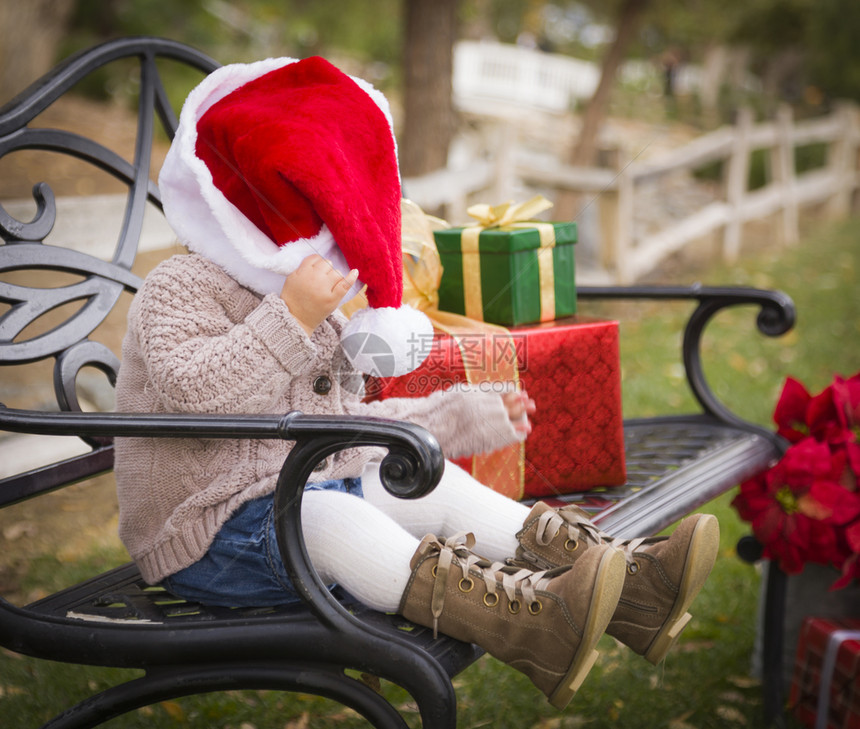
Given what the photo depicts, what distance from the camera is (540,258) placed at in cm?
171

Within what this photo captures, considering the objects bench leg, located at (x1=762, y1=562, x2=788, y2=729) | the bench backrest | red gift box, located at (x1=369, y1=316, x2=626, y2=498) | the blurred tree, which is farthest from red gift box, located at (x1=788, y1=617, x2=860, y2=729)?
the blurred tree

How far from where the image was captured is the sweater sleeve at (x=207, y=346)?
1173 mm

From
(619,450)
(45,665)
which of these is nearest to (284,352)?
(619,450)

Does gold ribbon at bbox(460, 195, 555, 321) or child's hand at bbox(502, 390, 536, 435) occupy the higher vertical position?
gold ribbon at bbox(460, 195, 555, 321)

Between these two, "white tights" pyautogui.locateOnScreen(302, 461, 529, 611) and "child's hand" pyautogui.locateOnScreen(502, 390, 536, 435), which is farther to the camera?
"child's hand" pyautogui.locateOnScreen(502, 390, 536, 435)

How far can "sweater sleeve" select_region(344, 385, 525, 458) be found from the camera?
4.44 ft

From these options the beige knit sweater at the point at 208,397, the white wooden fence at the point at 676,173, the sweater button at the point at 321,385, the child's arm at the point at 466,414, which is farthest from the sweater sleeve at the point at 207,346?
the white wooden fence at the point at 676,173

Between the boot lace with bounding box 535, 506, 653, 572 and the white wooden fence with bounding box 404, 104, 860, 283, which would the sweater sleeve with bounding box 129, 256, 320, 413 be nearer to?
the boot lace with bounding box 535, 506, 653, 572

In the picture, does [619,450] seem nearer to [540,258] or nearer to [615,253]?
[540,258]

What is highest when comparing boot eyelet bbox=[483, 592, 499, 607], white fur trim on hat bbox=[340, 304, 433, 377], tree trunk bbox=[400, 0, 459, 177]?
tree trunk bbox=[400, 0, 459, 177]

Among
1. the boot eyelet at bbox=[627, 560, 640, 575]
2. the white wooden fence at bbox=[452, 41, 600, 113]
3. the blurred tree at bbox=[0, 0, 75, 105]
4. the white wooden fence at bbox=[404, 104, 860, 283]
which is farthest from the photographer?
the white wooden fence at bbox=[452, 41, 600, 113]

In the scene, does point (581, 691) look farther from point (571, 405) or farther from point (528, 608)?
point (528, 608)

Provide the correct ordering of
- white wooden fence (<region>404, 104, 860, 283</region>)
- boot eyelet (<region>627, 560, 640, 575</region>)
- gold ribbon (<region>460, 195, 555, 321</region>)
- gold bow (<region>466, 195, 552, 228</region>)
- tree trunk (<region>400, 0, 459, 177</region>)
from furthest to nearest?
white wooden fence (<region>404, 104, 860, 283</region>), tree trunk (<region>400, 0, 459, 177</region>), gold bow (<region>466, 195, 552, 228</region>), gold ribbon (<region>460, 195, 555, 321</region>), boot eyelet (<region>627, 560, 640, 575</region>)

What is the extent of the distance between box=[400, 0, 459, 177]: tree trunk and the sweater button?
318 cm
